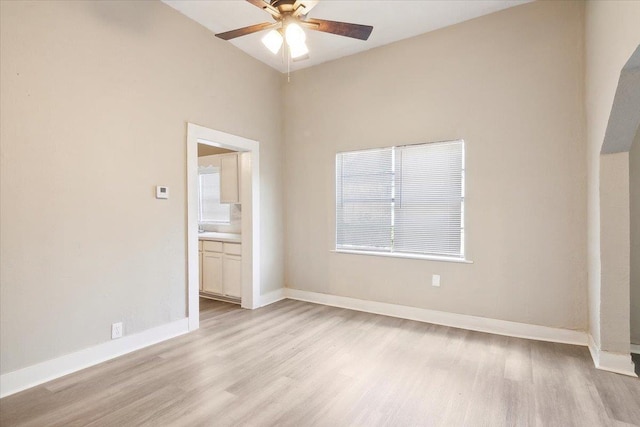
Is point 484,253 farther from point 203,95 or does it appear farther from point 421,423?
point 203,95

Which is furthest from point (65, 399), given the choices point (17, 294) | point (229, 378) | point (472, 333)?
point (472, 333)

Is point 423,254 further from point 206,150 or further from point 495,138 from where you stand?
point 206,150

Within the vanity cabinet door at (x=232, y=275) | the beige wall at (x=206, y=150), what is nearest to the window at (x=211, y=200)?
the beige wall at (x=206, y=150)

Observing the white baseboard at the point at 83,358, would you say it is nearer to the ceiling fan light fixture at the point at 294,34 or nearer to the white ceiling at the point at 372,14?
the ceiling fan light fixture at the point at 294,34

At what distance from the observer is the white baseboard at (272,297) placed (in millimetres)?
4397

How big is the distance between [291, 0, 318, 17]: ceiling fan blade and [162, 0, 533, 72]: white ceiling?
96cm

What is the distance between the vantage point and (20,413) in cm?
202

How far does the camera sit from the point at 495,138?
333cm

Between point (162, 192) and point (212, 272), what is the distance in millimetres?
1864

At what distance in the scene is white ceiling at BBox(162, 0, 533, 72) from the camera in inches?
124

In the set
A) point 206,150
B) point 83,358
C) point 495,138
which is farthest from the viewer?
point 206,150

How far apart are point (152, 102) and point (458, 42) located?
3290mm

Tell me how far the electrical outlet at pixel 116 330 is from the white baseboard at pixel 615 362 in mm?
4050

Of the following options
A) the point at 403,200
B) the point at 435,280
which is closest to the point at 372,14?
the point at 403,200
